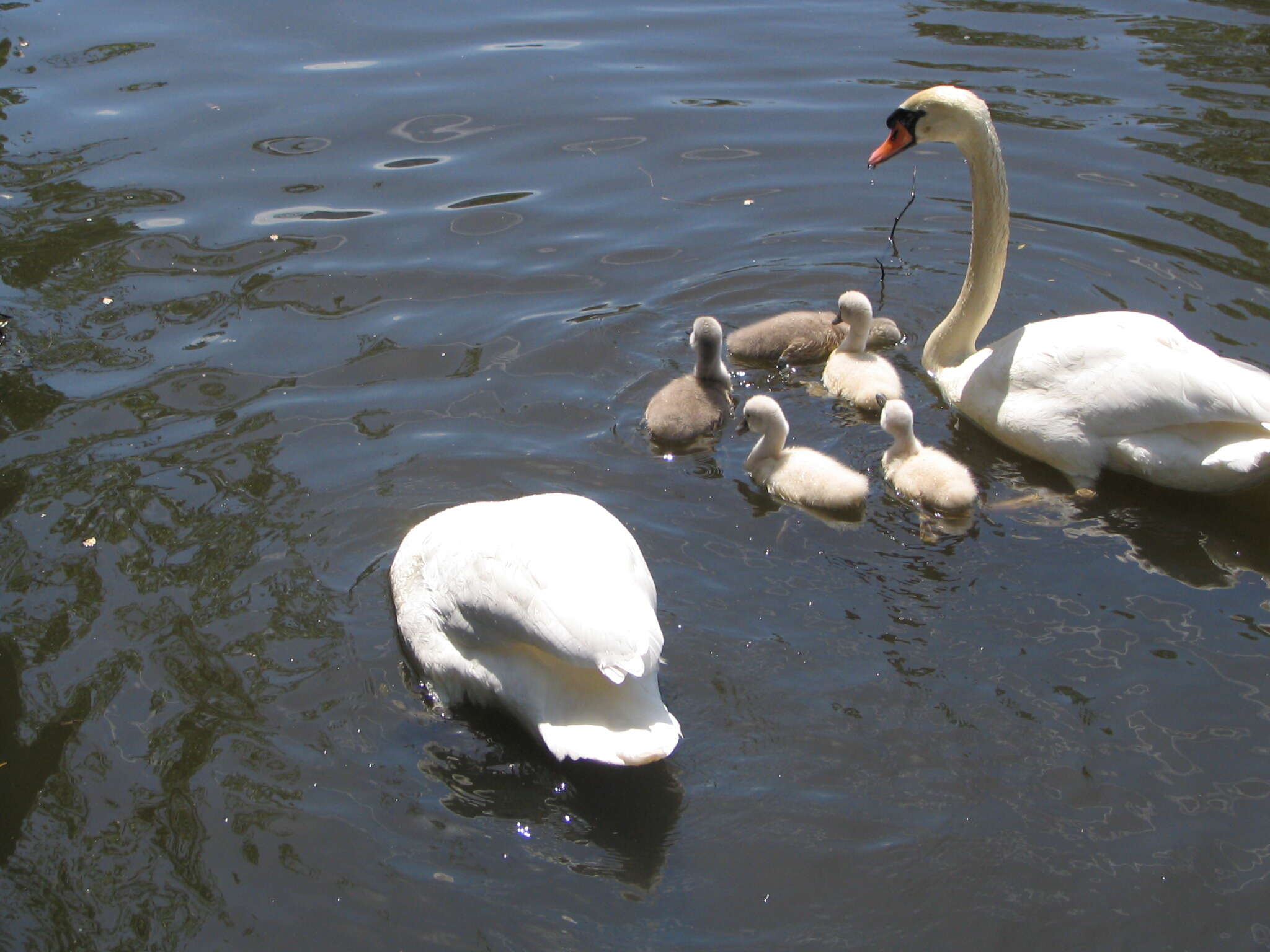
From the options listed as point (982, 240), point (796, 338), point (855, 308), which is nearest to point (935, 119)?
point (982, 240)

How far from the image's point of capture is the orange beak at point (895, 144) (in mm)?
7555

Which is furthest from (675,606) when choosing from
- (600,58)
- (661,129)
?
(600,58)

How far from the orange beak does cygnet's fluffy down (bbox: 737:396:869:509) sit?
6.34 ft

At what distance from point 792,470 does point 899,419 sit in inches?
23.6

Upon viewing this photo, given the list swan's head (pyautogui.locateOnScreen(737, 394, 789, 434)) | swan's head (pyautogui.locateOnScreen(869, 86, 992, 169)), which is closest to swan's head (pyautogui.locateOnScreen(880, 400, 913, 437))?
swan's head (pyautogui.locateOnScreen(737, 394, 789, 434))

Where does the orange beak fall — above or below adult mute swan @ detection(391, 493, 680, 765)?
above

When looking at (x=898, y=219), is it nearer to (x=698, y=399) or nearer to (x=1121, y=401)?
(x=698, y=399)

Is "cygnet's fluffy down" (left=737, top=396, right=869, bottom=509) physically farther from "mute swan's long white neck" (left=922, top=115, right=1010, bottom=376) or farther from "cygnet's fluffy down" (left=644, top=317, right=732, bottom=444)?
"mute swan's long white neck" (left=922, top=115, right=1010, bottom=376)

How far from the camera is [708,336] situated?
710cm

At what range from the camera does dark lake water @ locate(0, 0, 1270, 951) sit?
4336 millimetres

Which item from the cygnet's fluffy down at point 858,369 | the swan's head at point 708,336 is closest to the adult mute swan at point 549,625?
the swan's head at point 708,336

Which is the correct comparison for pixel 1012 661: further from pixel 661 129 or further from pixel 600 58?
pixel 600 58

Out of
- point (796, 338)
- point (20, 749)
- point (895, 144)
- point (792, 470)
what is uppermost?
point (895, 144)

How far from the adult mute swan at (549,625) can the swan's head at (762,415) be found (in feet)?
5.87
